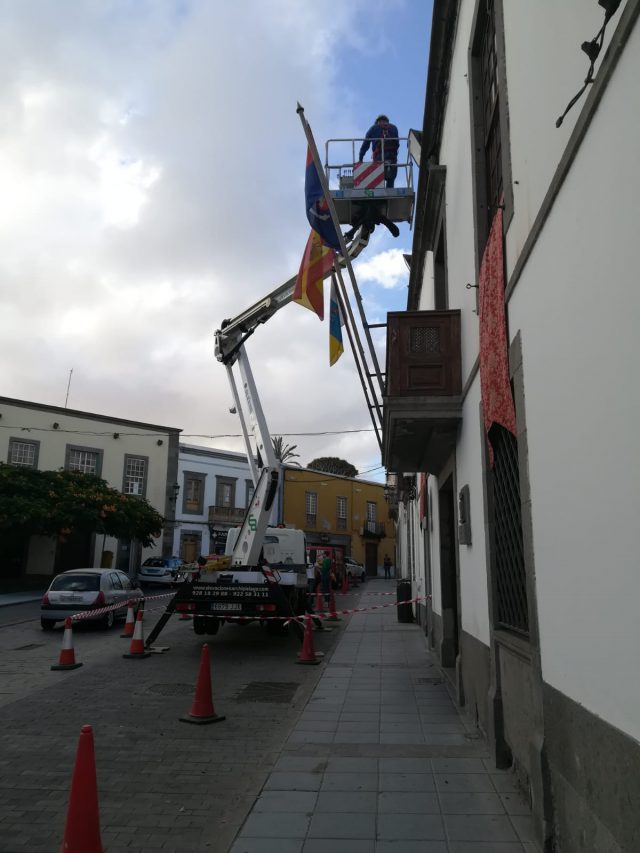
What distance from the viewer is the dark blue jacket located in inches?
439

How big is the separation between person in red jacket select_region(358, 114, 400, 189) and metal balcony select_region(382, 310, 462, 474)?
4.38 metres

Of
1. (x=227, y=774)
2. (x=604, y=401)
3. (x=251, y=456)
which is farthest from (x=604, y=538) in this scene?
(x=251, y=456)

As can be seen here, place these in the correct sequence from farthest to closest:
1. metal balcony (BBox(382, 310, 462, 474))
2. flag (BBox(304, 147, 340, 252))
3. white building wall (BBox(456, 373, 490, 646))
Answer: flag (BBox(304, 147, 340, 252)), metal balcony (BBox(382, 310, 462, 474)), white building wall (BBox(456, 373, 490, 646))

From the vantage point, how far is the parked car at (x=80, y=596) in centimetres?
1452

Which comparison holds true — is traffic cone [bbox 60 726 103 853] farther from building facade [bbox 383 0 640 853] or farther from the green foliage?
the green foliage

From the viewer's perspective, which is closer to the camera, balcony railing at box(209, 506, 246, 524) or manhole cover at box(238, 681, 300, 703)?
manhole cover at box(238, 681, 300, 703)

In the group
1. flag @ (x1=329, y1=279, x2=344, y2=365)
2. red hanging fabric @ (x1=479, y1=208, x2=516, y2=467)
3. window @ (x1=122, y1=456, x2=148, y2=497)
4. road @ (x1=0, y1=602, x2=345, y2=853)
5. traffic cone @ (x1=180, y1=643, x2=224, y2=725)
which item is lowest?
road @ (x1=0, y1=602, x2=345, y2=853)

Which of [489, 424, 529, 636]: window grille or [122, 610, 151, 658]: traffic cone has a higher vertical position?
[489, 424, 529, 636]: window grille

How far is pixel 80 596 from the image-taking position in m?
14.6

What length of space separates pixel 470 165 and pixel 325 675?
711 cm

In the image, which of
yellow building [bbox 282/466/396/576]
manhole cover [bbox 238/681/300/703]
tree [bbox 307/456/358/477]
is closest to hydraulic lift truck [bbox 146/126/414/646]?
manhole cover [bbox 238/681/300/703]

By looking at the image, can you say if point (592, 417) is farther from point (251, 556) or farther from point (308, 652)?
point (251, 556)

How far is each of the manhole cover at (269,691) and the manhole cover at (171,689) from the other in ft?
2.34

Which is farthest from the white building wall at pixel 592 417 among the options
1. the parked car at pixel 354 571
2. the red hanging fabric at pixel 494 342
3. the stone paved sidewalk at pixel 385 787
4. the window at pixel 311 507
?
the window at pixel 311 507
